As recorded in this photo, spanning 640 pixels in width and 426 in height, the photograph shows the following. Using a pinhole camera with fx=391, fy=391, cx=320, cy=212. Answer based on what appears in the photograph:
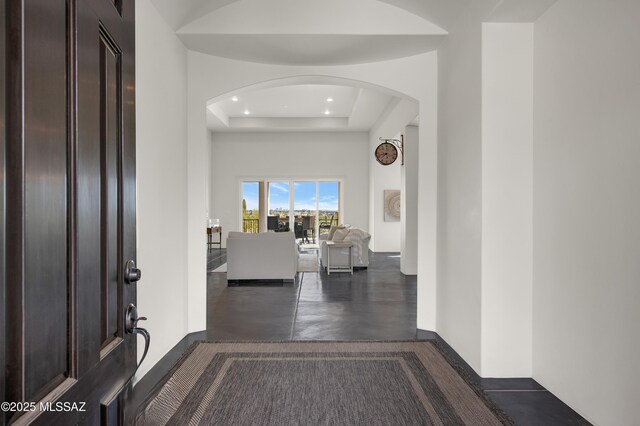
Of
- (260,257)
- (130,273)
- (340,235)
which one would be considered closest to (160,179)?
(130,273)

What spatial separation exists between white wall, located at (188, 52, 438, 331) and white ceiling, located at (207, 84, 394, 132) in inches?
130

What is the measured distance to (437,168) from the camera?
Answer: 3.98m

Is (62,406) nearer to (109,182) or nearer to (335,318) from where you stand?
(109,182)

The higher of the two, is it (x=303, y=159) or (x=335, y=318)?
(x=303, y=159)

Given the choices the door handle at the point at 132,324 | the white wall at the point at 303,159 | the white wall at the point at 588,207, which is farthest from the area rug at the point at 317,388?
the white wall at the point at 303,159

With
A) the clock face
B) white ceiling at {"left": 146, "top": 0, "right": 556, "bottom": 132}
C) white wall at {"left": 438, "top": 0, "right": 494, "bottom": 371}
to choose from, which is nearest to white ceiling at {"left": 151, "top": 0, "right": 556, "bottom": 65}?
white ceiling at {"left": 146, "top": 0, "right": 556, "bottom": 132}

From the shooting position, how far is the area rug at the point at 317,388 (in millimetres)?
2395

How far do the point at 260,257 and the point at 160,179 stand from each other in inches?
134

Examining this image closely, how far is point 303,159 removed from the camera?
11242mm

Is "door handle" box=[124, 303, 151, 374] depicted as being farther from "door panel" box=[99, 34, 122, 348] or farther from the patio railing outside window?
the patio railing outside window

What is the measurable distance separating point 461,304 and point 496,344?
46 cm

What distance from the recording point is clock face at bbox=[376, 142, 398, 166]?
8023mm

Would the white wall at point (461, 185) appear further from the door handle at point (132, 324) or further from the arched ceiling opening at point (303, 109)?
the arched ceiling opening at point (303, 109)

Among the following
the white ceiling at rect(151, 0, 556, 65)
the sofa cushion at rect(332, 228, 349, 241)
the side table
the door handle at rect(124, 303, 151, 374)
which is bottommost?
the side table
